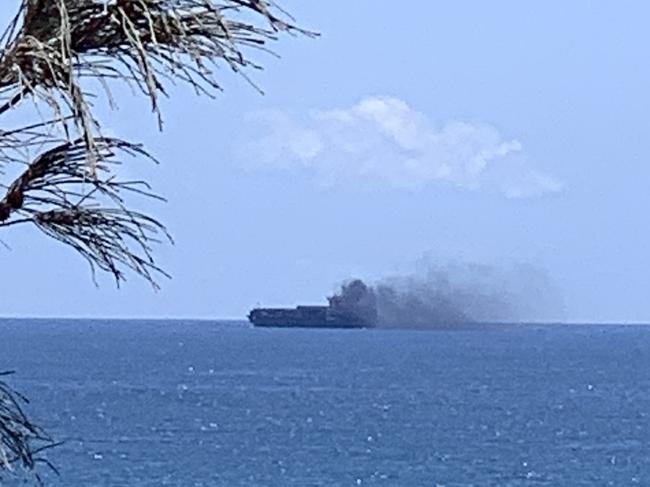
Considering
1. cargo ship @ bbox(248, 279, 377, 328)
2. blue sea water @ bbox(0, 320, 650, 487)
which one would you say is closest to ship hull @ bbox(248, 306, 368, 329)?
cargo ship @ bbox(248, 279, 377, 328)

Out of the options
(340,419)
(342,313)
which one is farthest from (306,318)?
(340,419)

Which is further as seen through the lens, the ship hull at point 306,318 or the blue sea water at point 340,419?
the ship hull at point 306,318

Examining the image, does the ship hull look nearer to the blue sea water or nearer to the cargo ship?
the cargo ship

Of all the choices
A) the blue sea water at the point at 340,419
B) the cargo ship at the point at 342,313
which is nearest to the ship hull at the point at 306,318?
the cargo ship at the point at 342,313

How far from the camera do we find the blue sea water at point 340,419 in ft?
147

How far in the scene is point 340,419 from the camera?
61.1 meters

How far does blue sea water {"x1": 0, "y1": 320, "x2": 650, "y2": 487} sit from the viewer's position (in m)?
44.9

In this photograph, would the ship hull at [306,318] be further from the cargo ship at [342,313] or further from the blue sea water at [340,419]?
the blue sea water at [340,419]

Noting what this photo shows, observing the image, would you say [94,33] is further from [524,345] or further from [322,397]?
[524,345]

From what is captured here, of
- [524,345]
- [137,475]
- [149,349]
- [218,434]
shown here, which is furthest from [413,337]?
[137,475]

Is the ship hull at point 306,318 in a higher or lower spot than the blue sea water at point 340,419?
higher

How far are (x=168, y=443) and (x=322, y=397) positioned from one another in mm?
20928

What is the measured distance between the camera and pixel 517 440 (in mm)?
54406

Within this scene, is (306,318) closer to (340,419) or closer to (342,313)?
(342,313)
